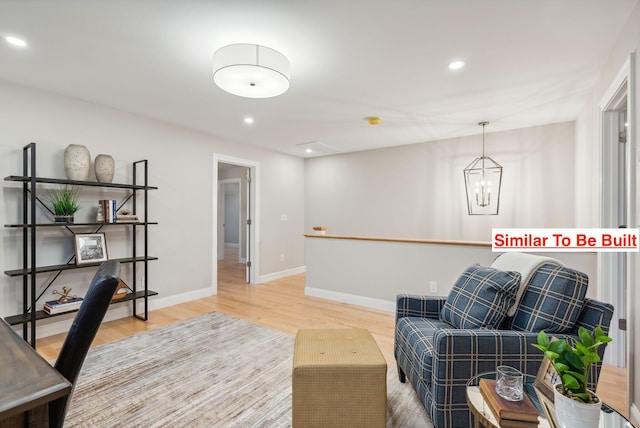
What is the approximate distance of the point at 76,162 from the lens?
2891 millimetres

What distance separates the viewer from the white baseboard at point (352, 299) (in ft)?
12.4

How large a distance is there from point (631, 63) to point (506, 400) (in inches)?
76.8

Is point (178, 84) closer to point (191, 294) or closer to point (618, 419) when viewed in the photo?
point (191, 294)

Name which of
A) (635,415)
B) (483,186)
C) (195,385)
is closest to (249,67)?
(195,385)

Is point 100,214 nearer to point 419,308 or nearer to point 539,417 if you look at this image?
point 419,308

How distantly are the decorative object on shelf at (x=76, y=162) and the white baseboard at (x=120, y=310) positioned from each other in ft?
4.42

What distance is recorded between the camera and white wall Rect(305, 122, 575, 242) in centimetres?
402

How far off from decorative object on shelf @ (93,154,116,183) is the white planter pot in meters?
3.72

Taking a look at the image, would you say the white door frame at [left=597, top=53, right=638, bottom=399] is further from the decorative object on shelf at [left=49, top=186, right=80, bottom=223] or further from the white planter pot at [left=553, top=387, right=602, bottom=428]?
the decorative object on shelf at [left=49, top=186, right=80, bottom=223]

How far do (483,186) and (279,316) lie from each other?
324cm

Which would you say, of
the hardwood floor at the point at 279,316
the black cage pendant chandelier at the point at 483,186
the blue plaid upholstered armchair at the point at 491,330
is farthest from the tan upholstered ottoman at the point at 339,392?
the black cage pendant chandelier at the point at 483,186

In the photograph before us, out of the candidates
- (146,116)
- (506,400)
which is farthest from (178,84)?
(506,400)

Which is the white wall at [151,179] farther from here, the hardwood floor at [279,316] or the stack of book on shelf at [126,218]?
the hardwood floor at [279,316]

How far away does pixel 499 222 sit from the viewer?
14.4ft
